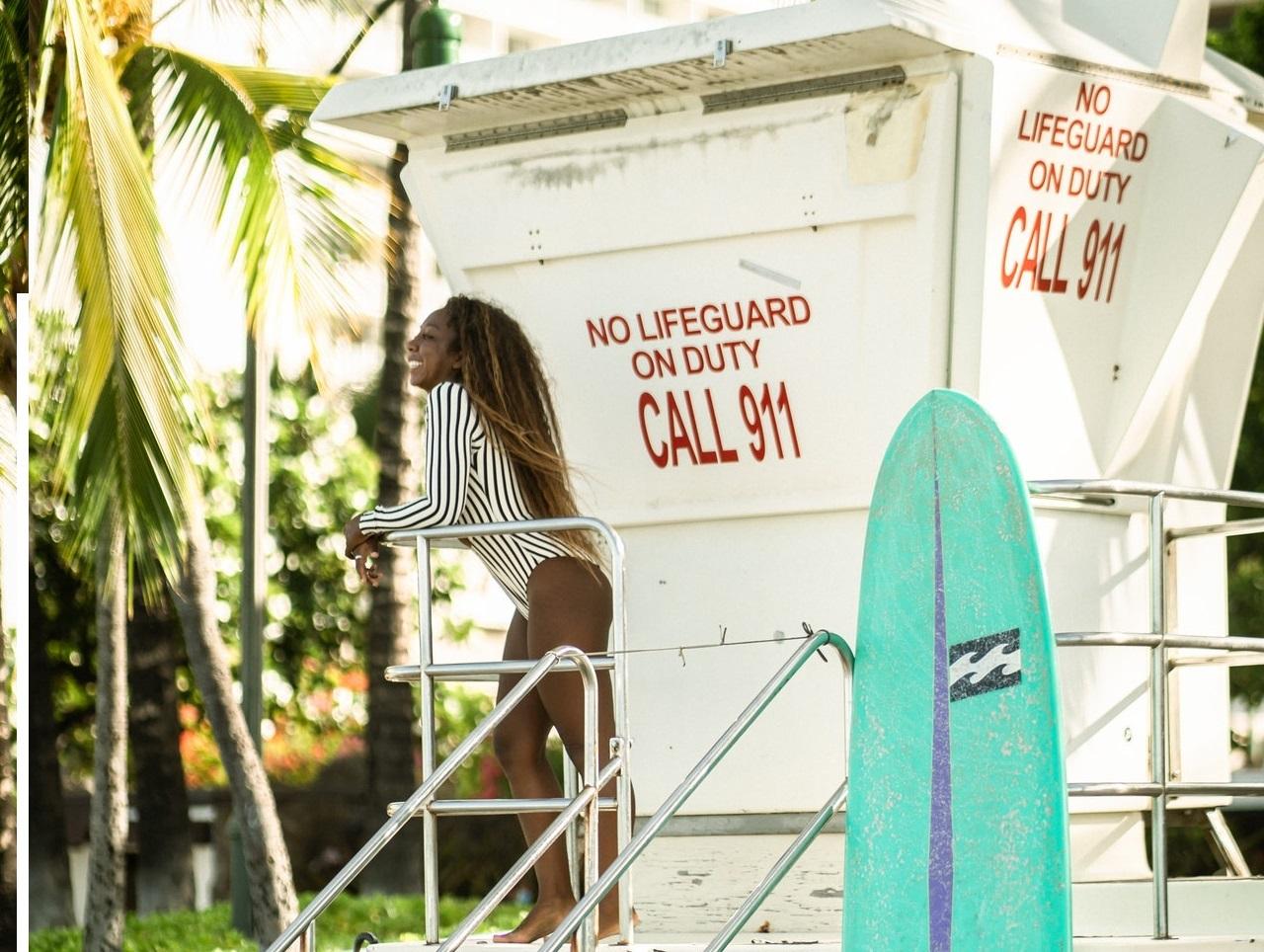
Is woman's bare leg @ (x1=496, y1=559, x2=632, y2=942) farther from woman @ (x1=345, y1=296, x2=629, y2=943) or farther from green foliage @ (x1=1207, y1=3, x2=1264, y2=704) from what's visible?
green foliage @ (x1=1207, y1=3, x2=1264, y2=704)

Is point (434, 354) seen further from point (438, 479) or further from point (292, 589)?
point (292, 589)

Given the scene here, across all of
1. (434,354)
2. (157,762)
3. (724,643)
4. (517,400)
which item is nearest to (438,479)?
(517,400)

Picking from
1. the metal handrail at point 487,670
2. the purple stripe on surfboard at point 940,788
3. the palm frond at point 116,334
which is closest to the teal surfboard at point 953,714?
the purple stripe on surfboard at point 940,788

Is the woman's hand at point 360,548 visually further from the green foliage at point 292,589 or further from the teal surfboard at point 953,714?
the green foliage at point 292,589

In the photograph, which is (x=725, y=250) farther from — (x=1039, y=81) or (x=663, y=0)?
(x=663, y=0)

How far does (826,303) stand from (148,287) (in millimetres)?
4710

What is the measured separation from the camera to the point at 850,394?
6.28 meters

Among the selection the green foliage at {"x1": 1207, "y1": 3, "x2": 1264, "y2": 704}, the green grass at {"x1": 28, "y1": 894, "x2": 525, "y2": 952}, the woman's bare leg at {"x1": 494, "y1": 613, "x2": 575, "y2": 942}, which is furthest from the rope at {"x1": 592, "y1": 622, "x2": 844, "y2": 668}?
the green foliage at {"x1": 1207, "y1": 3, "x2": 1264, "y2": 704}

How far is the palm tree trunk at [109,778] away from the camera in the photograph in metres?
12.3

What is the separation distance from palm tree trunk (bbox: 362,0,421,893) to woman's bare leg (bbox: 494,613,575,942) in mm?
8152

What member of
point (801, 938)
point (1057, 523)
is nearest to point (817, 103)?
point (1057, 523)

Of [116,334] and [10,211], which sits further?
[10,211]

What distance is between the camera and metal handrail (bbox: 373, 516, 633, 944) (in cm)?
543

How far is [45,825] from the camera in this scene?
48.4 feet
